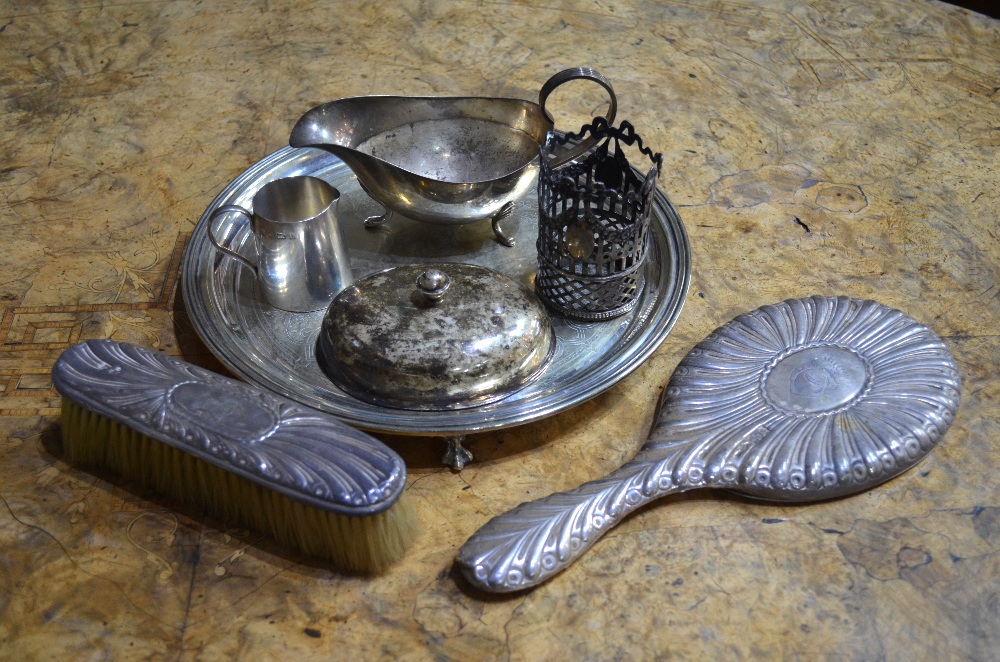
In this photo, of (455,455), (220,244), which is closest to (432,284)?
(455,455)

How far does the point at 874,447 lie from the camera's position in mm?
1013

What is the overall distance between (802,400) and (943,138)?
0.62 meters

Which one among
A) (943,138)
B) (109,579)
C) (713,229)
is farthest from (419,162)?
(943,138)

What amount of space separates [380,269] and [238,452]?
36 cm

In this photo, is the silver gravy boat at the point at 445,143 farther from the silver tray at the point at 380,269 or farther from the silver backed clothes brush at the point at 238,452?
the silver backed clothes brush at the point at 238,452

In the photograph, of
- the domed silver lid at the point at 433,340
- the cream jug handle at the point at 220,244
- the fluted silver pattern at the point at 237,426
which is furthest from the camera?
the cream jug handle at the point at 220,244

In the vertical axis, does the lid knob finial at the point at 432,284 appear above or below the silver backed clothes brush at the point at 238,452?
above

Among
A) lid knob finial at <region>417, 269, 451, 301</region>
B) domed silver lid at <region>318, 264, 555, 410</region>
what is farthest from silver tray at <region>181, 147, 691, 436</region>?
lid knob finial at <region>417, 269, 451, 301</region>

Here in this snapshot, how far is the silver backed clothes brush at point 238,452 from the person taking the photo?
2.98 ft

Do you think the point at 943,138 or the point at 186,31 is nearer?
the point at 943,138

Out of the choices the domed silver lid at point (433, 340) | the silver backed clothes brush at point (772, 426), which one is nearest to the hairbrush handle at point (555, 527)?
the silver backed clothes brush at point (772, 426)

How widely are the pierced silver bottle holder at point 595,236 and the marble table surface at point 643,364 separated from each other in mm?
101

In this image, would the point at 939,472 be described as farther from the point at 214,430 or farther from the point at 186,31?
the point at 186,31

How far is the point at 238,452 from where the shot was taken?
0.93 meters
